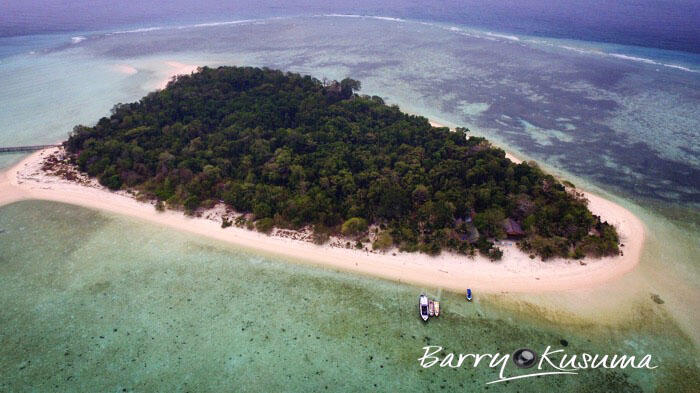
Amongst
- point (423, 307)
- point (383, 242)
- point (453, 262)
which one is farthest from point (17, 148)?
point (453, 262)

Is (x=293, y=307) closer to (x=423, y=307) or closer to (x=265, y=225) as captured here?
(x=265, y=225)

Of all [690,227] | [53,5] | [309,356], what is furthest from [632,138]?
[53,5]

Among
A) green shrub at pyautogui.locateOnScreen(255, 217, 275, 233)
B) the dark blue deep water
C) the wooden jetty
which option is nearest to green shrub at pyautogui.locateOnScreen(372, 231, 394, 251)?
green shrub at pyautogui.locateOnScreen(255, 217, 275, 233)

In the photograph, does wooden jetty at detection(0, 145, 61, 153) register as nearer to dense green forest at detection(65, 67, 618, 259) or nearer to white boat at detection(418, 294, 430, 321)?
dense green forest at detection(65, 67, 618, 259)

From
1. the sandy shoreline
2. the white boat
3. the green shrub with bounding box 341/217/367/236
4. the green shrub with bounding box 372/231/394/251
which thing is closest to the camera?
the white boat

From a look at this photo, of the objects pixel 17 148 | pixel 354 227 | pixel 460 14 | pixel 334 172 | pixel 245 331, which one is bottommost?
pixel 245 331

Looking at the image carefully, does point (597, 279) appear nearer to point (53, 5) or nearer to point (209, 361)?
point (209, 361)

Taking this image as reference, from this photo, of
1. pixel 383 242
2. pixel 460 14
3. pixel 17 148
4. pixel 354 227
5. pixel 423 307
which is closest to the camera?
pixel 423 307
